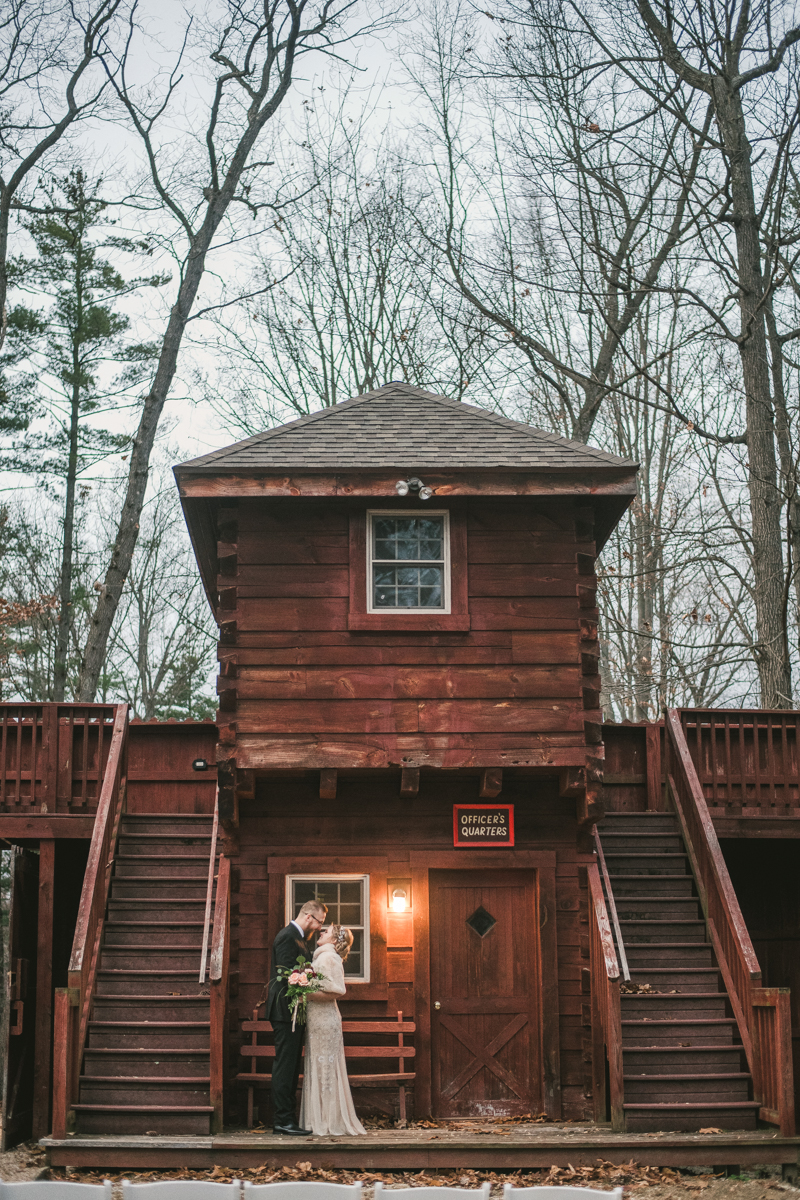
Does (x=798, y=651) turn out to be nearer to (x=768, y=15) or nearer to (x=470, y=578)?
(x=768, y=15)

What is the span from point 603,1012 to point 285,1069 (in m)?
2.91

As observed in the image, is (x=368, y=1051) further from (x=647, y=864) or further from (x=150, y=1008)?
(x=647, y=864)

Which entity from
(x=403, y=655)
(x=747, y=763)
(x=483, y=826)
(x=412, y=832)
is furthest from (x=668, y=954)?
(x=403, y=655)

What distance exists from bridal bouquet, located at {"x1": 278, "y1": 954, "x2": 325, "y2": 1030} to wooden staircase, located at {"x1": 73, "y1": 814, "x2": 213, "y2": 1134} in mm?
986

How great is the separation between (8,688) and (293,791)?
20.7 meters

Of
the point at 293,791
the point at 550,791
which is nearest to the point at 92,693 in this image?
the point at 293,791

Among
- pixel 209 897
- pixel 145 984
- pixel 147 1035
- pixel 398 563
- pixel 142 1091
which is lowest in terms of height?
pixel 142 1091

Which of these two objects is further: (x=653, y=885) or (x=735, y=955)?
(x=653, y=885)

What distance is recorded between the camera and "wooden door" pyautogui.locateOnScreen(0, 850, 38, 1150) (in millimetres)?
11758

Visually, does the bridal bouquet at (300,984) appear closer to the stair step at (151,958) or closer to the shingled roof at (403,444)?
the stair step at (151,958)

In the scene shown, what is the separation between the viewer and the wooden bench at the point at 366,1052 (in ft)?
36.4

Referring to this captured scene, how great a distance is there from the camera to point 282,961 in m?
10.8

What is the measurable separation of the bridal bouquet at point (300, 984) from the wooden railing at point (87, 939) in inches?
68.8

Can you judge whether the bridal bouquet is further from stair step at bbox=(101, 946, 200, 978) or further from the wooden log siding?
the wooden log siding
